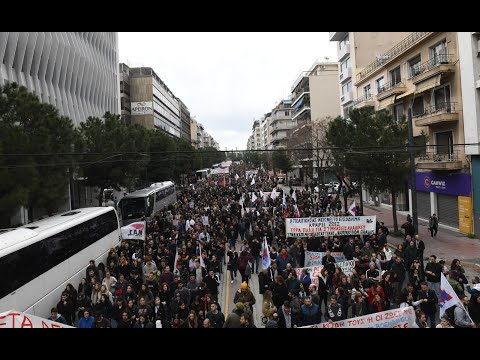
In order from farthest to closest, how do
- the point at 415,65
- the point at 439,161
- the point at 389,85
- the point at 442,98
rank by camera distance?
the point at 389,85 < the point at 415,65 < the point at 442,98 < the point at 439,161

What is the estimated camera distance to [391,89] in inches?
1211

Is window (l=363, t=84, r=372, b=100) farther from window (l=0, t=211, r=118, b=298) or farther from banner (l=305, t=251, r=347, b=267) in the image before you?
window (l=0, t=211, r=118, b=298)

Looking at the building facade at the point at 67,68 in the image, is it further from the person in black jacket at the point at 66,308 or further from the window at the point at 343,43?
the window at the point at 343,43

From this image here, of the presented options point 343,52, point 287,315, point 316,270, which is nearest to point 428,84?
point 316,270

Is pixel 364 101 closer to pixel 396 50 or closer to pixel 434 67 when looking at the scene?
pixel 396 50

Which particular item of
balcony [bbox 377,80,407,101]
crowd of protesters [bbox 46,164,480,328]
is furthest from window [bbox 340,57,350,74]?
crowd of protesters [bbox 46,164,480,328]

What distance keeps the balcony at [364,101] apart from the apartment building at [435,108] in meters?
3.93

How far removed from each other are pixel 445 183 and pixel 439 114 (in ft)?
14.3

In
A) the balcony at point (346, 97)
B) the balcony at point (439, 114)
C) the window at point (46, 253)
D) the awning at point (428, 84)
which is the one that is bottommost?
the window at point (46, 253)

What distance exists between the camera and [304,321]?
9750mm

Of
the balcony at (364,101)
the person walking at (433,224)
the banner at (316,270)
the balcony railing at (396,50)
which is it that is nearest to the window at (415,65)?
the balcony railing at (396,50)

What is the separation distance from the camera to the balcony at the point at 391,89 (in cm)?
3003

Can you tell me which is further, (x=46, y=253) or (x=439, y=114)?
(x=439, y=114)
